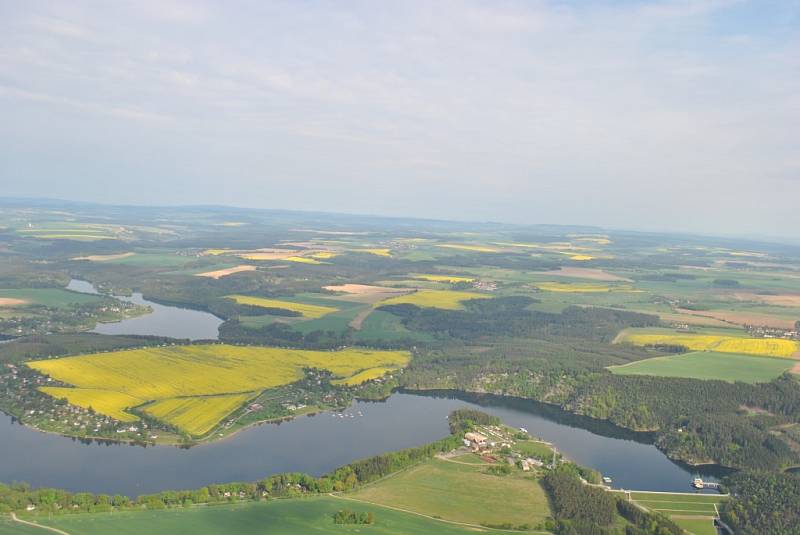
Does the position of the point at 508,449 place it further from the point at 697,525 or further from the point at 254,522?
the point at 254,522

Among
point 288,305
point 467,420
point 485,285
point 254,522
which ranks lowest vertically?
point 254,522

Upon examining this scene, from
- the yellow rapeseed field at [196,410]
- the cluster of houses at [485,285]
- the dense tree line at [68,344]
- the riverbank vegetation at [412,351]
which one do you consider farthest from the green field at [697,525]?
the cluster of houses at [485,285]

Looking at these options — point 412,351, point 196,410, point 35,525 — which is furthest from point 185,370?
point 35,525

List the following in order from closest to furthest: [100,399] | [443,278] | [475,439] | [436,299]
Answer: [475,439] → [100,399] → [436,299] → [443,278]

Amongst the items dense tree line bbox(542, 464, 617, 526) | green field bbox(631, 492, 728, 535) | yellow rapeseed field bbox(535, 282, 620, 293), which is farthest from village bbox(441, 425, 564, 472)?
yellow rapeseed field bbox(535, 282, 620, 293)

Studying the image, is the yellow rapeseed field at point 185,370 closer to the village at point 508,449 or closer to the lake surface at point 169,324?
the lake surface at point 169,324

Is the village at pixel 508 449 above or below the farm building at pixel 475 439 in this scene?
below

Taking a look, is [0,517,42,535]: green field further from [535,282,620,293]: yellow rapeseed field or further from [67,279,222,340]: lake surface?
[535,282,620,293]: yellow rapeseed field
